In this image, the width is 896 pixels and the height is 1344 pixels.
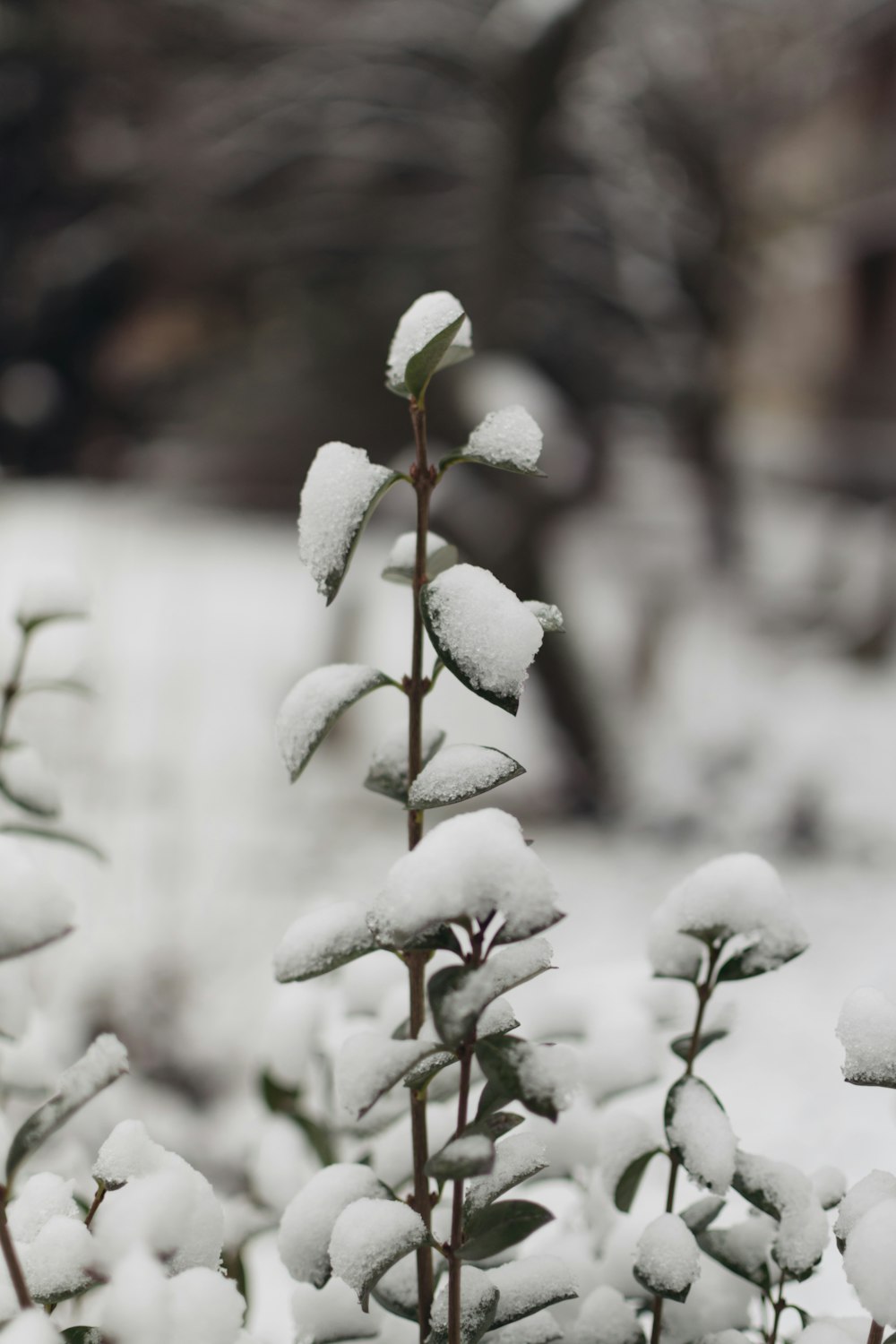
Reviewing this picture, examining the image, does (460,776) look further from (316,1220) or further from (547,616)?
(316,1220)

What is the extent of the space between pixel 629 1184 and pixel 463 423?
2.18 metres

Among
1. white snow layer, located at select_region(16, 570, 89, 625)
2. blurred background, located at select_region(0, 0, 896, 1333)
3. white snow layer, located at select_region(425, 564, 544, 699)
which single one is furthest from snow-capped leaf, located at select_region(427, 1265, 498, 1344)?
blurred background, located at select_region(0, 0, 896, 1333)

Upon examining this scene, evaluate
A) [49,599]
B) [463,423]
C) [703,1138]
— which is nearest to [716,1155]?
[703,1138]

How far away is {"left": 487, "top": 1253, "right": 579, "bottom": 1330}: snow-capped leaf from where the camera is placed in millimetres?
373

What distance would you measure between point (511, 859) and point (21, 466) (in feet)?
13.7

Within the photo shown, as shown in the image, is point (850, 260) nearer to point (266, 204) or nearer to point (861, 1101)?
point (266, 204)

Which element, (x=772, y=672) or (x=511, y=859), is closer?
(x=511, y=859)

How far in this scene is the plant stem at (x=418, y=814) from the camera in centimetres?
34

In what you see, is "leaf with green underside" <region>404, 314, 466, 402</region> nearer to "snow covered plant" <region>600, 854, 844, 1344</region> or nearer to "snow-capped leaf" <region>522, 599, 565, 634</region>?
"snow-capped leaf" <region>522, 599, 565, 634</region>

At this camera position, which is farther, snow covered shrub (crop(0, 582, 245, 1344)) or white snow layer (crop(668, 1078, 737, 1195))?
white snow layer (crop(668, 1078, 737, 1195))

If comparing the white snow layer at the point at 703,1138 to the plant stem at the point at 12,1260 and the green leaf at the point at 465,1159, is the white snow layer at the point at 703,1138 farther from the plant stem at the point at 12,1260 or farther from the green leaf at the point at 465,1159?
the plant stem at the point at 12,1260

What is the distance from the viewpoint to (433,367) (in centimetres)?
34

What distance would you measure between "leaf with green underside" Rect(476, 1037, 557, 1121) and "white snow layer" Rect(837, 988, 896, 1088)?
11 centimetres

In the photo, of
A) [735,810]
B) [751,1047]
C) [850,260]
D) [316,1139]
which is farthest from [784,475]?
[316,1139]
